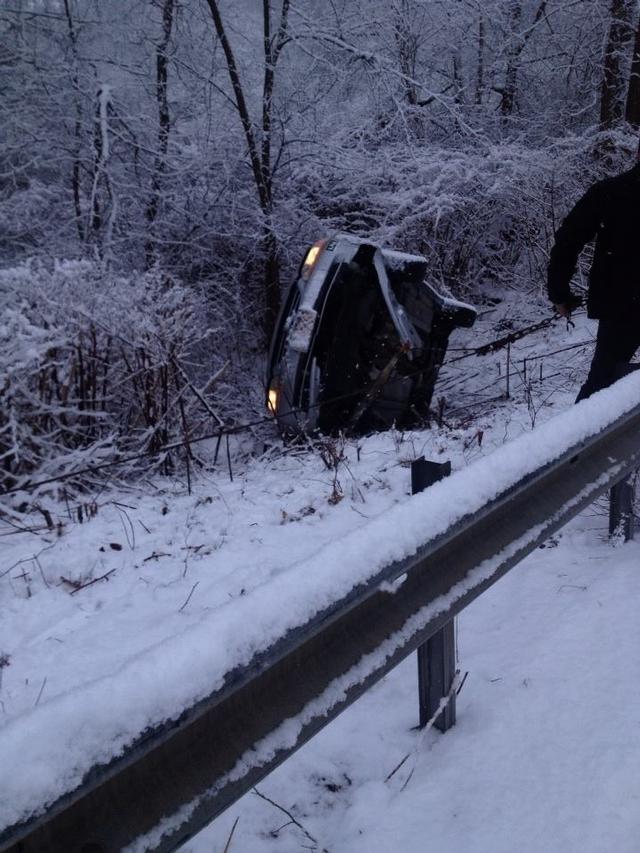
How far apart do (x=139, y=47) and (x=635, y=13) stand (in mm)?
9900

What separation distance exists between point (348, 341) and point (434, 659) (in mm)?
4329

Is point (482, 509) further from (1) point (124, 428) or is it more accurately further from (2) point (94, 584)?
(1) point (124, 428)

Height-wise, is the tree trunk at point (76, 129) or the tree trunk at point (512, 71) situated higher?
the tree trunk at point (512, 71)

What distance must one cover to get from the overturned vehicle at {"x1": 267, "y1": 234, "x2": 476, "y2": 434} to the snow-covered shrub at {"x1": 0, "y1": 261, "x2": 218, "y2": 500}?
1.01 metres

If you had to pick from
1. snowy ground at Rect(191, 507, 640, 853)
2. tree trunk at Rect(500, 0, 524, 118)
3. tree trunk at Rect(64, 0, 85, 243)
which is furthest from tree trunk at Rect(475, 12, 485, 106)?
snowy ground at Rect(191, 507, 640, 853)

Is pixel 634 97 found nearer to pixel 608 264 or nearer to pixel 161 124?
pixel 161 124

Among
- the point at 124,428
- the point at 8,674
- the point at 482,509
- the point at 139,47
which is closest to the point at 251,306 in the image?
the point at 139,47

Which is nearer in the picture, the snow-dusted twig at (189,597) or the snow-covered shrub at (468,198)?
the snow-dusted twig at (189,597)

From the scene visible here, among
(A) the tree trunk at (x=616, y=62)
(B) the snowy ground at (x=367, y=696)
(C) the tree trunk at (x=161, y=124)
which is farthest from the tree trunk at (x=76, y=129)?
(A) the tree trunk at (x=616, y=62)

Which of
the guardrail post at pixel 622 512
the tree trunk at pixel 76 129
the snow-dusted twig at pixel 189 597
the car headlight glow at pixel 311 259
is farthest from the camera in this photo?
the tree trunk at pixel 76 129

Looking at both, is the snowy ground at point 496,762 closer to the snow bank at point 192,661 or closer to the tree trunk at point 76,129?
the snow bank at point 192,661

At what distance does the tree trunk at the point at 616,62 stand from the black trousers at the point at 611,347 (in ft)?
36.2

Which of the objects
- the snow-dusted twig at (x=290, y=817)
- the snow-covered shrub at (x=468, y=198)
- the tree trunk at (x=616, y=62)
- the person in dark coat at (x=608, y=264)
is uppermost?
the tree trunk at (x=616, y=62)

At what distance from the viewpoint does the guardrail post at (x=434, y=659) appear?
71.3 inches
